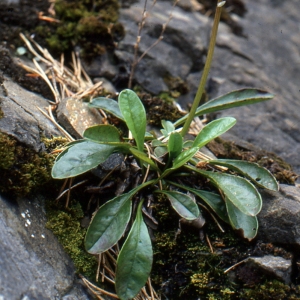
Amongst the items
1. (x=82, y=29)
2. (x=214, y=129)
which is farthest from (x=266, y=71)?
(x=214, y=129)

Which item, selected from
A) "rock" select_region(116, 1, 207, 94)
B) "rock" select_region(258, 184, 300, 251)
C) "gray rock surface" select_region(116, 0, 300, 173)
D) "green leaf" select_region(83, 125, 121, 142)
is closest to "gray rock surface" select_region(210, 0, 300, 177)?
"gray rock surface" select_region(116, 0, 300, 173)

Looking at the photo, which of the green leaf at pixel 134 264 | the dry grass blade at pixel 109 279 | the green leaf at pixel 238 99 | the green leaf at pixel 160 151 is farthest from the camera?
the green leaf at pixel 238 99

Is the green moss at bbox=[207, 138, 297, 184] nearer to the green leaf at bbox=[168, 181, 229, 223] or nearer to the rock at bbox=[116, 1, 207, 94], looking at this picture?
the green leaf at bbox=[168, 181, 229, 223]

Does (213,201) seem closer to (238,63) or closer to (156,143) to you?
(156,143)

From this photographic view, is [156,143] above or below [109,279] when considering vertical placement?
above

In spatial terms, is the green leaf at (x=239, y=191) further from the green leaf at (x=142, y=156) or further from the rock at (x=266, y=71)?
the rock at (x=266, y=71)

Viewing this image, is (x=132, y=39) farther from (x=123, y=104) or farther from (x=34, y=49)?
(x=123, y=104)

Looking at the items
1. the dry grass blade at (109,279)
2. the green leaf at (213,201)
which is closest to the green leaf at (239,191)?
the green leaf at (213,201)
